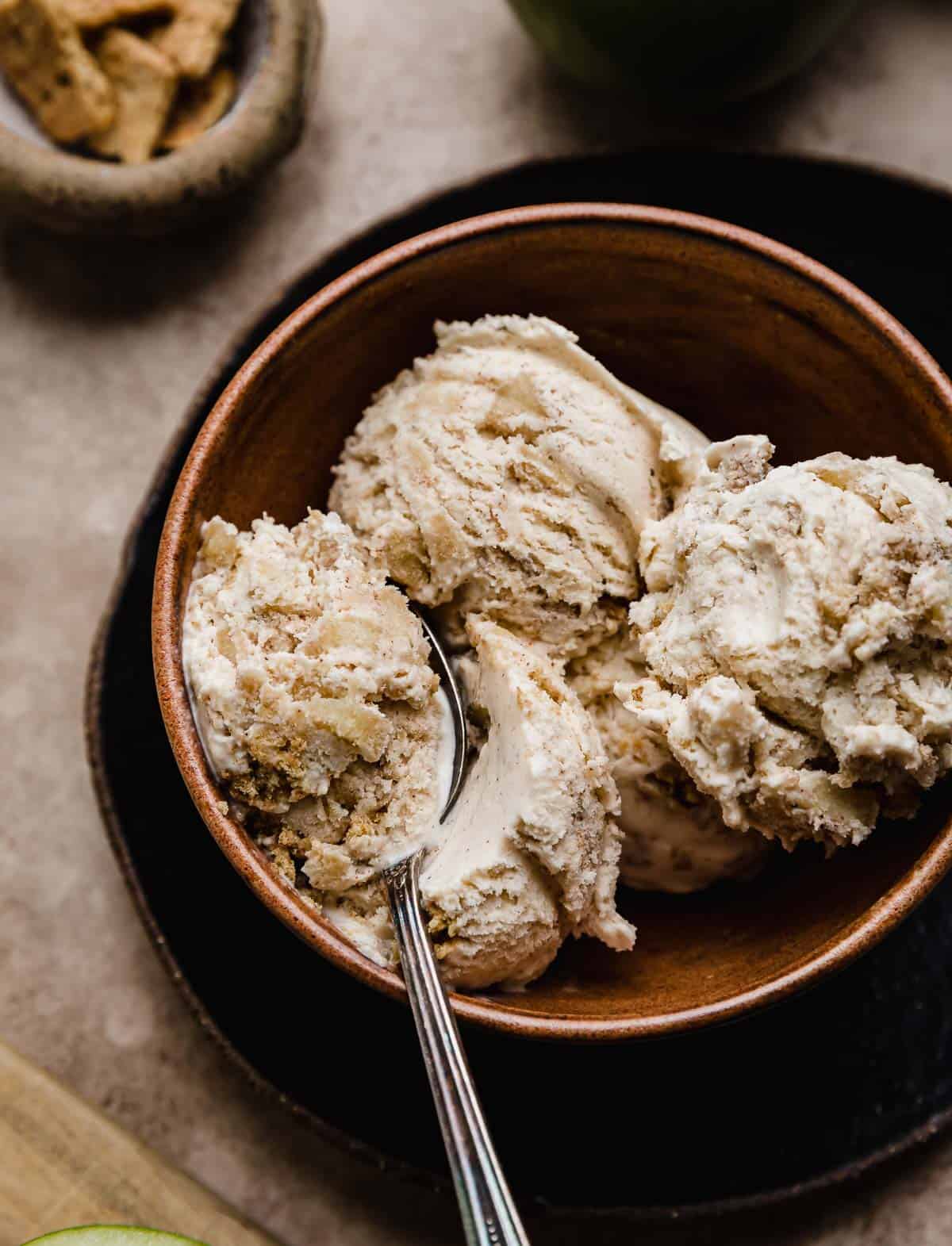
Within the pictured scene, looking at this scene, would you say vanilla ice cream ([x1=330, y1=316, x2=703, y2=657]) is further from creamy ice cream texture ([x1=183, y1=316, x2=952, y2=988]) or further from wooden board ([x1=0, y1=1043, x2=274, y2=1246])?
wooden board ([x1=0, y1=1043, x2=274, y2=1246])

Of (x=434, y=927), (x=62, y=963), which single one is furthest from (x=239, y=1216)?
(x=434, y=927)

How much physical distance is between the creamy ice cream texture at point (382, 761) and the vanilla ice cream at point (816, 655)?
0.42 feet

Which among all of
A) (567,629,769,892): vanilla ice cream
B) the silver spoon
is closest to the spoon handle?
the silver spoon

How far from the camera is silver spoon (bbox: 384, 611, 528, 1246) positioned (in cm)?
107

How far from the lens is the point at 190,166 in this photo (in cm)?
176

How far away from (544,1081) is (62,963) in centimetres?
70

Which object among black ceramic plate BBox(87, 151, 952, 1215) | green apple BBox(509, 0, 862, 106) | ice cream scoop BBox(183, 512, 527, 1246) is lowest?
black ceramic plate BBox(87, 151, 952, 1215)

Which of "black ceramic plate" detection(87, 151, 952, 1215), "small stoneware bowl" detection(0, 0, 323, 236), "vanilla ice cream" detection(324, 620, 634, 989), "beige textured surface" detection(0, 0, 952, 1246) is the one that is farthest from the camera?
"small stoneware bowl" detection(0, 0, 323, 236)

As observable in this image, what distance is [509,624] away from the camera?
52.2 inches

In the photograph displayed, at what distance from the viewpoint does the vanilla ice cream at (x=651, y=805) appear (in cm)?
130

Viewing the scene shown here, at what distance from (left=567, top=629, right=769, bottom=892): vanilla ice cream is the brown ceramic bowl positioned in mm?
56

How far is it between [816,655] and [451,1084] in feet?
1.73

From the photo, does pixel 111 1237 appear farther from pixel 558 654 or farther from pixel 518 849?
pixel 558 654

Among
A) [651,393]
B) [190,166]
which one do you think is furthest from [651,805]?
[190,166]
